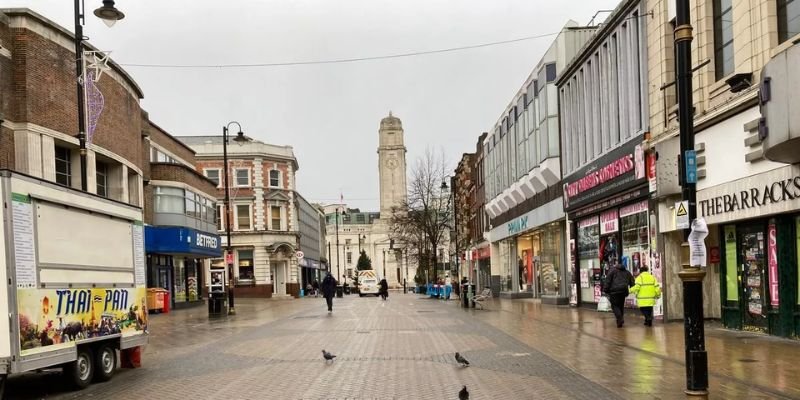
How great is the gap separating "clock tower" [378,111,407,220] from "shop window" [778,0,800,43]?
411 feet

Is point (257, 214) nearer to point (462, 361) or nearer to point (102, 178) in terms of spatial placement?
point (102, 178)

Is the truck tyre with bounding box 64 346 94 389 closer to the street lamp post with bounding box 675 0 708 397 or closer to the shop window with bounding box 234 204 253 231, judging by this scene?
the street lamp post with bounding box 675 0 708 397

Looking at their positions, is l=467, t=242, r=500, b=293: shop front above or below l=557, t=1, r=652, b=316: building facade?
below

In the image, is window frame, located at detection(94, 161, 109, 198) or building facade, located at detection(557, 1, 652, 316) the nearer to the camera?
building facade, located at detection(557, 1, 652, 316)

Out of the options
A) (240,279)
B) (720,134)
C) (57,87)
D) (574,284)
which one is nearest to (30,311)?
(720,134)

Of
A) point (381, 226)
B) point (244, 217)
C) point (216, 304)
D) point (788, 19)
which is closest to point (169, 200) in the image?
point (216, 304)

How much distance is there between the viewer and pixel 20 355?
32.2 ft

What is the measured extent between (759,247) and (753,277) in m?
0.67

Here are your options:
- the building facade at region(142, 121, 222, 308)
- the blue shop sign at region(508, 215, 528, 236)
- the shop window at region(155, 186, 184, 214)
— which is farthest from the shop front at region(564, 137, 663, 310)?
the shop window at region(155, 186, 184, 214)

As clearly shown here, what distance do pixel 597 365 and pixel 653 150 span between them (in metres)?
10.2

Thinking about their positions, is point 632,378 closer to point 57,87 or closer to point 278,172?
point 57,87

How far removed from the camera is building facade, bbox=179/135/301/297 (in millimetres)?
69875

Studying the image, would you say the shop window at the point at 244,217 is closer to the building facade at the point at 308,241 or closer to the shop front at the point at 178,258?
the building facade at the point at 308,241

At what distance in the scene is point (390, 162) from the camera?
5684 inches
